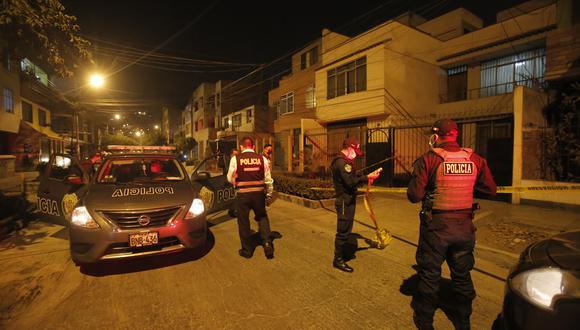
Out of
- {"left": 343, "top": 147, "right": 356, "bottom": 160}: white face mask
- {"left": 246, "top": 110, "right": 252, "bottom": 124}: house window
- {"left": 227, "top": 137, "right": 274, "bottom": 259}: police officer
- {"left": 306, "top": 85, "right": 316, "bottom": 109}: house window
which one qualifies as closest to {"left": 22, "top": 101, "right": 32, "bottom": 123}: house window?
{"left": 246, "top": 110, "right": 252, "bottom": 124}: house window

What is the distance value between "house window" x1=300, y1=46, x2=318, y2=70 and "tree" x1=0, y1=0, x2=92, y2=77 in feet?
59.1

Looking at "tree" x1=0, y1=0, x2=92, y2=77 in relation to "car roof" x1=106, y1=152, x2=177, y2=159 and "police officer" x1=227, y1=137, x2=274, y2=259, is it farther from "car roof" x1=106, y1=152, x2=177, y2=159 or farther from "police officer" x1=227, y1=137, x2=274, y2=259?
"police officer" x1=227, y1=137, x2=274, y2=259

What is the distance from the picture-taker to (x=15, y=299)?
11.4ft

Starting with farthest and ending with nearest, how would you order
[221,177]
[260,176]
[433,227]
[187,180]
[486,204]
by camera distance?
[486,204] → [221,177] → [187,180] → [260,176] → [433,227]

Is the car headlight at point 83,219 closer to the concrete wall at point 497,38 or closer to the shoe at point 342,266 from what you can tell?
the shoe at point 342,266

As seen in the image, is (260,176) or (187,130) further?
(187,130)

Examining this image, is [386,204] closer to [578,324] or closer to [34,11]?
[578,324]

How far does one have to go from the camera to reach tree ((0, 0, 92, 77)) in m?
5.20

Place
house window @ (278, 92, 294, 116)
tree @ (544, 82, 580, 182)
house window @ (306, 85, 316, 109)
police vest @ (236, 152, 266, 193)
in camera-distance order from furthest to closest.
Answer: house window @ (278, 92, 294, 116) → house window @ (306, 85, 316, 109) → tree @ (544, 82, 580, 182) → police vest @ (236, 152, 266, 193)

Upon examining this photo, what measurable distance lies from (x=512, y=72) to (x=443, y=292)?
16038 millimetres

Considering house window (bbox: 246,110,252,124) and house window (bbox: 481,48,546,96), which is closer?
house window (bbox: 481,48,546,96)

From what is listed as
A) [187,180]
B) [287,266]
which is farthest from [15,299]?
[287,266]

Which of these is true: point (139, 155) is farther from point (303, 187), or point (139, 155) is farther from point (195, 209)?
point (303, 187)

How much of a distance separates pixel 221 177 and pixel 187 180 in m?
1.80
